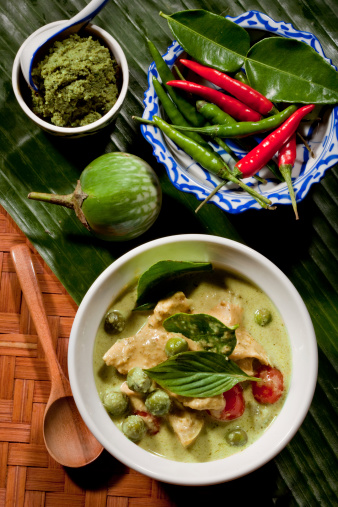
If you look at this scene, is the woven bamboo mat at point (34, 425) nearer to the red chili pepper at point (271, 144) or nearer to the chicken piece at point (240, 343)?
the chicken piece at point (240, 343)

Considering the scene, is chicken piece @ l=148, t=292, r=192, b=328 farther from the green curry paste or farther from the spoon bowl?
the spoon bowl

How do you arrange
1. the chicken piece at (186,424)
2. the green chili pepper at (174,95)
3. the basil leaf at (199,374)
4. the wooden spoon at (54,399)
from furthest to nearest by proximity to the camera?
1. the wooden spoon at (54,399)
2. the green chili pepper at (174,95)
3. the chicken piece at (186,424)
4. the basil leaf at (199,374)

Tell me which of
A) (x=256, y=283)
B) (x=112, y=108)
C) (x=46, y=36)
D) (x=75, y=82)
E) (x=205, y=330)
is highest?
(x=46, y=36)

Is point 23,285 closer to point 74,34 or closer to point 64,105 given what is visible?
point 64,105

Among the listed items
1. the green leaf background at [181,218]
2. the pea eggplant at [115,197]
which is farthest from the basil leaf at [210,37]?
the pea eggplant at [115,197]

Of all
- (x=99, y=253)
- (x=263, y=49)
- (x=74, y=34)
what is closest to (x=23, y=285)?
(x=99, y=253)

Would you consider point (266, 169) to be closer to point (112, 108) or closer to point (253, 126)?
point (253, 126)

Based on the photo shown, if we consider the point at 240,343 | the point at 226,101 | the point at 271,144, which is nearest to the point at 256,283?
the point at 240,343
